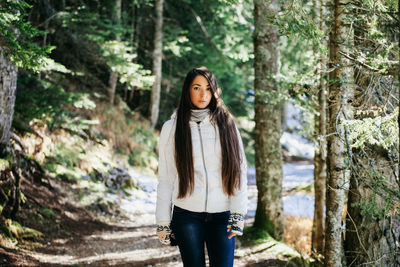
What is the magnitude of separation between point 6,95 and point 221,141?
4857 mm

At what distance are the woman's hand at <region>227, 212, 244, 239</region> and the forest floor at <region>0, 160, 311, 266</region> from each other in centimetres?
311

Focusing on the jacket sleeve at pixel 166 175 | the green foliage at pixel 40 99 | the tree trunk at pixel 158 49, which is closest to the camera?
the jacket sleeve at pixel 166 175

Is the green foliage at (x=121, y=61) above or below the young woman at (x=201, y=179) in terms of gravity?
above

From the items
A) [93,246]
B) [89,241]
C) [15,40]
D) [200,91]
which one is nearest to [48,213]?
[89,241]

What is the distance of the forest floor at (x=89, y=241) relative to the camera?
18.8 ft

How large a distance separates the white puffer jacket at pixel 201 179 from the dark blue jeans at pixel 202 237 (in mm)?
69

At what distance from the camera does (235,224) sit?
2.87 metres

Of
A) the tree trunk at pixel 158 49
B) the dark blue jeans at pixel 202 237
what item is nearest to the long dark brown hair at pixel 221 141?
the dark blue jeans at pixel 202 237

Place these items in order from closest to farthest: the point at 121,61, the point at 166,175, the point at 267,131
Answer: the point at 166,175 < the point at 267,131 < the point at 121,61

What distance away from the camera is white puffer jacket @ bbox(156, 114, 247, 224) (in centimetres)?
291

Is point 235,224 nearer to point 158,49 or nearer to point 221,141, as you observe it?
point 221,141

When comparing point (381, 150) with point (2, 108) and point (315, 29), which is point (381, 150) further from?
point (2, 108)

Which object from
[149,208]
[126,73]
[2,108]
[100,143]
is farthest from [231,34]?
[2,108]

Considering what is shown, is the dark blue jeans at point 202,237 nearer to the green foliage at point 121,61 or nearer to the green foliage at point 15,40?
the green foliage at point 15,40
